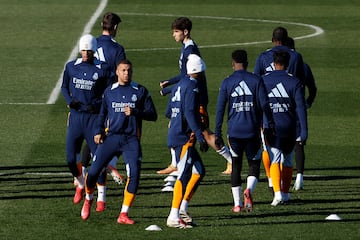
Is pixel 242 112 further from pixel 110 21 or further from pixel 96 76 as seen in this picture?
pixel 110 21

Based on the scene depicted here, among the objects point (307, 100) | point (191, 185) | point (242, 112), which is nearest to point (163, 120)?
point (307, 100)

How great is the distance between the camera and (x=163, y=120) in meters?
26.7

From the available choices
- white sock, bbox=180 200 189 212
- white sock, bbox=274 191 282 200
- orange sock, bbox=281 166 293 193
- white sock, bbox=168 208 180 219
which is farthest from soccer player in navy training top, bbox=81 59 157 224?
orange sock, bbox=281 166 293 193

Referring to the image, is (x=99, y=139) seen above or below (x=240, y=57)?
below

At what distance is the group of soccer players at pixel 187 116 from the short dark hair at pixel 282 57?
14mm

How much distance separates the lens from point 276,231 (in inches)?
668

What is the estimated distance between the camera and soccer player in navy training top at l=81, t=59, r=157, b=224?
17.3m

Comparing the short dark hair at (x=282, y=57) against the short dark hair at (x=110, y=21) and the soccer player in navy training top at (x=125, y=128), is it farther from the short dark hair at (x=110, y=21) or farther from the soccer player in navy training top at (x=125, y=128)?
the short dark hair at (x=110, y=21)

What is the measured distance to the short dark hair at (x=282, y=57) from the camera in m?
18.7

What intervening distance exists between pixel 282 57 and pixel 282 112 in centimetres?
78

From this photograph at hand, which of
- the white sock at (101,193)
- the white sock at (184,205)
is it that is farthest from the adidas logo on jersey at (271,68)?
the white sock at (101,193)

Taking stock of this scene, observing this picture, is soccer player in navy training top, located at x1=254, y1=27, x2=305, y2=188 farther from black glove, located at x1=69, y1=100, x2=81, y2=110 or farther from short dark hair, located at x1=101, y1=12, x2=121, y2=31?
black glove, located at x1=69, y1=100, x2=81, y2=110

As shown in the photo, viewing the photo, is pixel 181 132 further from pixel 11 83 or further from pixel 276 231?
pixel 11 83

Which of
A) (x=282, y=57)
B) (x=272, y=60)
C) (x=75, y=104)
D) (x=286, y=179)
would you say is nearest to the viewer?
(x=75, y=104)
